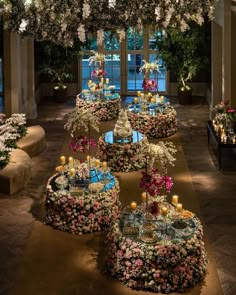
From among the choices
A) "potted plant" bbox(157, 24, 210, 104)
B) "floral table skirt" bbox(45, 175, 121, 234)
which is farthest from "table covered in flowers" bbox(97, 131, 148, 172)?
"potted plant" bbox(157, 24, 210, 104)

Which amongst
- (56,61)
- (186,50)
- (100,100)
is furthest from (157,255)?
(56,61)

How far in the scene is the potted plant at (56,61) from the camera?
59.4 feet

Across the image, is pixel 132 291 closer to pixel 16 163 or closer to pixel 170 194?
pixel 170 194

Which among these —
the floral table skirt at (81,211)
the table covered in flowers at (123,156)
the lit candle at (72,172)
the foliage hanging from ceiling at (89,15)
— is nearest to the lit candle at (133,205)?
the floral table skirt at (81,211)

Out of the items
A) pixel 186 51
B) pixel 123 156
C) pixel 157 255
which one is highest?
pixel 186 51

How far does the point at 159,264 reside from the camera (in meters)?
6.56

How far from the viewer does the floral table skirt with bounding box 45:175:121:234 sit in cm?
827

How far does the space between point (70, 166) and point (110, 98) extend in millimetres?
6907

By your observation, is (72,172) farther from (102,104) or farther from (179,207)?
(102,104)

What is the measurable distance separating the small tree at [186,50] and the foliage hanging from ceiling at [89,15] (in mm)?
10315

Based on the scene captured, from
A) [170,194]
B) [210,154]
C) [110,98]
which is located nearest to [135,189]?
[170,194]

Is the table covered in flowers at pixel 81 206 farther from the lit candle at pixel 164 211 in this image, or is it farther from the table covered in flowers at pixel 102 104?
the table covered in flowers at pixel 102 104

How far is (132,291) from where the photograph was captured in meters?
6.59

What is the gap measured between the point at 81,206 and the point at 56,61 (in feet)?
35.7
